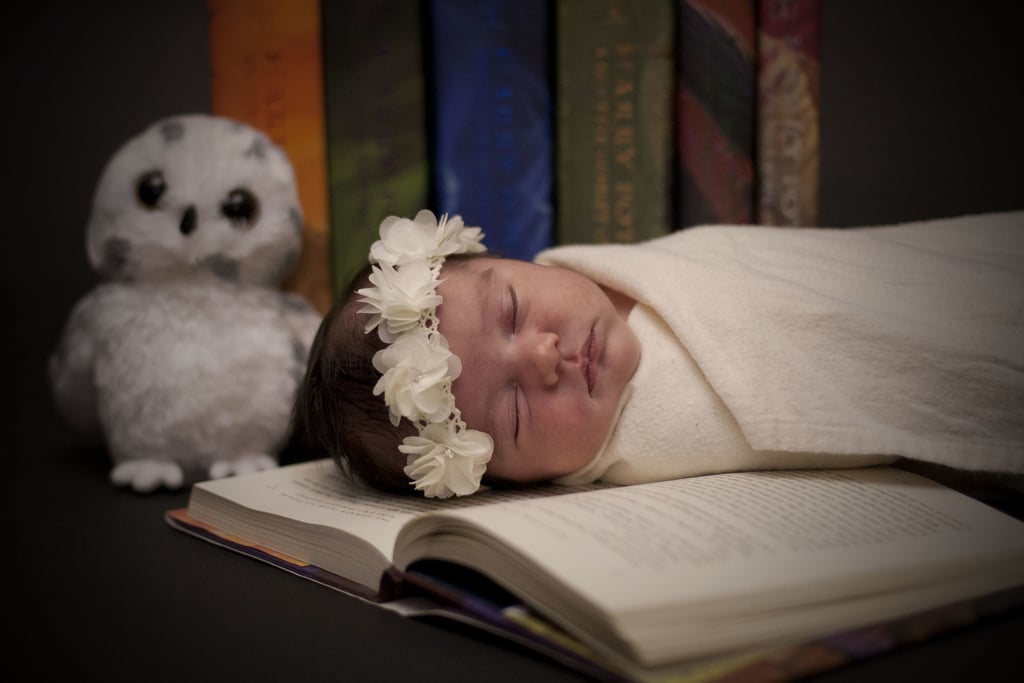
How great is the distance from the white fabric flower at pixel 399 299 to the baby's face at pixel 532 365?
3 cm

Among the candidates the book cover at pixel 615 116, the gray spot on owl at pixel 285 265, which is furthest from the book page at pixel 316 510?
the book cover at pixel 615 116

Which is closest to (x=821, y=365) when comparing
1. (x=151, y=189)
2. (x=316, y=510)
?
(x=316, y=510)

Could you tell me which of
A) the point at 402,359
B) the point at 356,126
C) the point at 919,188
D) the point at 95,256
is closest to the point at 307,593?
the point at 402,359

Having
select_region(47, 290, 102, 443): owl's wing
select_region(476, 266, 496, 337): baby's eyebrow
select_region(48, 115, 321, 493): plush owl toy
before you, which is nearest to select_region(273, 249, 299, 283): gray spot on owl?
select_region(48, 115, 321, 493): plush owl toy

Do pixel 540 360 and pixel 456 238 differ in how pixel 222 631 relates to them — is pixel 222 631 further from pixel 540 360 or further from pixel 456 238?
pixel 456 238

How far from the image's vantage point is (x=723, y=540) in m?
0.65

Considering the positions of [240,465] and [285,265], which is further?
[285,265]

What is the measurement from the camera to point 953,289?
0.96 meters

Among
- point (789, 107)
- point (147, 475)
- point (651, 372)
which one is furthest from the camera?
point (789, 107)

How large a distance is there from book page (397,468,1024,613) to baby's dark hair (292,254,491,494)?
0.68ft

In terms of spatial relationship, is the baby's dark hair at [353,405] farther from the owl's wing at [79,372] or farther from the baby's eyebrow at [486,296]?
the owl's wing at [79,372]

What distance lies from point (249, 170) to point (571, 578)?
2.84 ft

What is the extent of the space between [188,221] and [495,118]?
19.5 inches

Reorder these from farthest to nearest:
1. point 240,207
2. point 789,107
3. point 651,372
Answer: point 789,107, point 240,207, point 651,372
